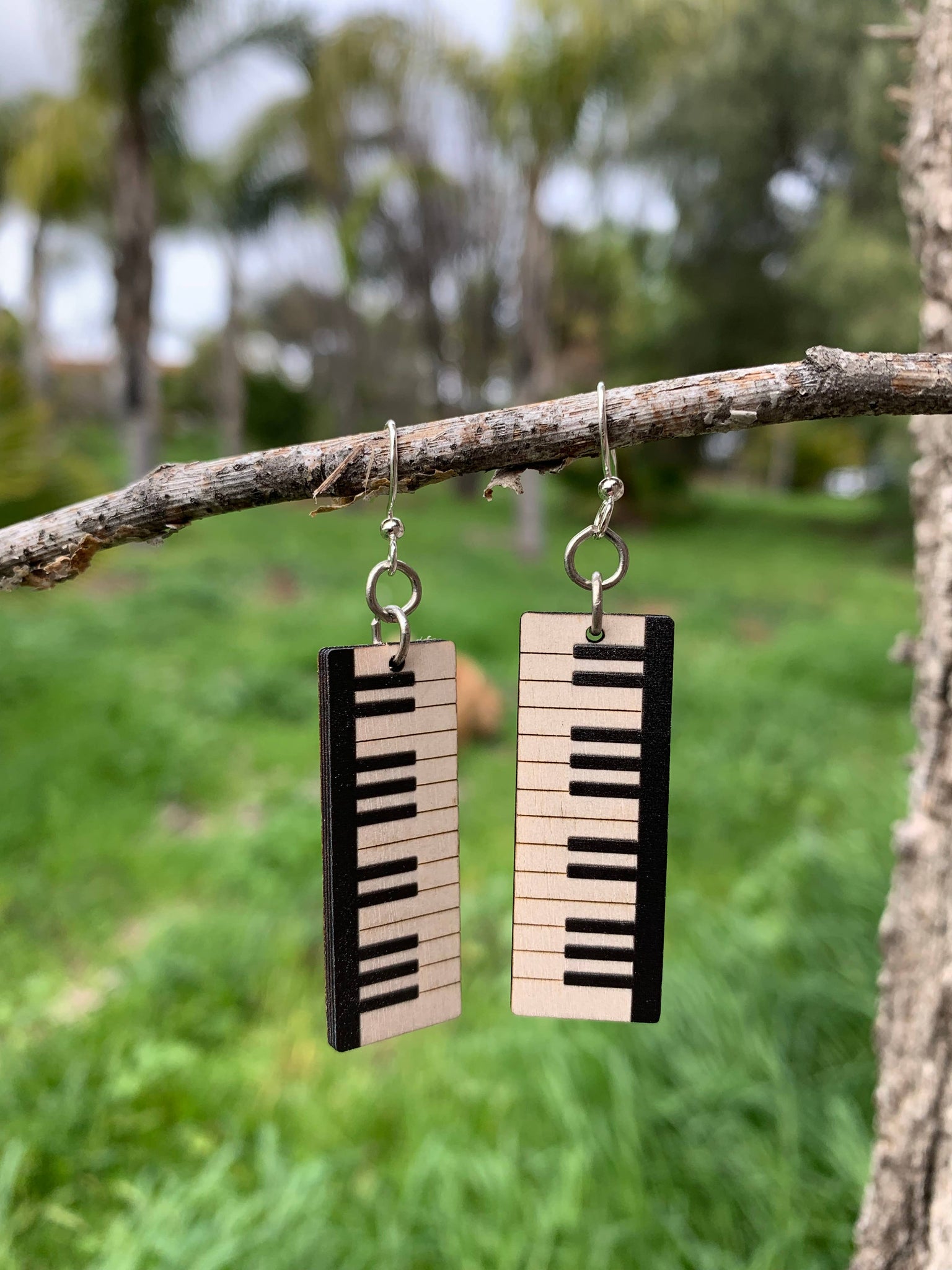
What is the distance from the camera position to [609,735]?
0.90 metres

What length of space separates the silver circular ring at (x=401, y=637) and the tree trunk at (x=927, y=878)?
93 centimetres

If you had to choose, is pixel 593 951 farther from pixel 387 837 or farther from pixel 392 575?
pixel 392 575

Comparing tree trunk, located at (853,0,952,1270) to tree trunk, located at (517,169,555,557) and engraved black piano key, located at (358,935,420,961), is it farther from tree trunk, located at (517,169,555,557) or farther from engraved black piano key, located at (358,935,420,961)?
tree trunk, located at (517,169,555,557)

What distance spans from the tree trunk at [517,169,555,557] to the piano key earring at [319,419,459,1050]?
822 cm

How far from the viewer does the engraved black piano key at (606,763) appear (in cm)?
91

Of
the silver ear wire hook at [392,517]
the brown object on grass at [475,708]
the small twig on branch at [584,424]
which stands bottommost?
the silver ear wire hook at [392,517]

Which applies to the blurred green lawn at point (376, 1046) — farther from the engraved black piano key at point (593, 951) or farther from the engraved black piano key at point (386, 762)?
the engraved black piano key at point (386, 762)

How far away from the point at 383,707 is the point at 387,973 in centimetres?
27

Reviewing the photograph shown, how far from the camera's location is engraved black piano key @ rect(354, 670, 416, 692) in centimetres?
87

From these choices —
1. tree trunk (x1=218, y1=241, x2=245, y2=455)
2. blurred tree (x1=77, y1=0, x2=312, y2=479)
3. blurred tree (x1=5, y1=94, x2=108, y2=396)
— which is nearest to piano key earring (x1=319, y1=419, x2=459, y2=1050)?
blurred tree (x1=5, y1=94, x2=108, y2=396)

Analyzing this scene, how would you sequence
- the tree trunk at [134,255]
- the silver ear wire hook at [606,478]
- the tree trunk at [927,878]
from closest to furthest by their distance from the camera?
1. the silver ear wire hook at [606,478]
2. the tree trunk at [927,878]
3. the tree trunk at [134,255]

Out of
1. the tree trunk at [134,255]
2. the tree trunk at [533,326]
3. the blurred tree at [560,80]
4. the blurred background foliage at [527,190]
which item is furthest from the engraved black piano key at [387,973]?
the tree trunk at [134,255]

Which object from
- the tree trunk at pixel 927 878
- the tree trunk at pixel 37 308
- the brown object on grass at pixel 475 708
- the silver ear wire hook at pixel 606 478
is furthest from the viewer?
the tree trunk at pixel 37 308

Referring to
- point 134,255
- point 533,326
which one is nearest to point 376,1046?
point 134,255
